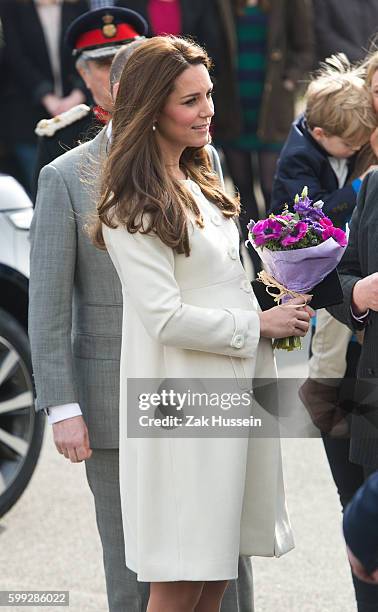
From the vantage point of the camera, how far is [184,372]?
3.41 m

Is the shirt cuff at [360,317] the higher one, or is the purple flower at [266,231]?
the purple flower at [266,231]

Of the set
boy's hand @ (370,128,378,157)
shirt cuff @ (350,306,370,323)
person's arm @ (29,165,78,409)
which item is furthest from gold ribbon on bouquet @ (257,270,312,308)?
boy's hand @ (370,128,378,157)

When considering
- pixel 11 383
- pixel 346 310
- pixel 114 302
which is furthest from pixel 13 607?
pixel 346 310

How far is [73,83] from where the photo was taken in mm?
9883

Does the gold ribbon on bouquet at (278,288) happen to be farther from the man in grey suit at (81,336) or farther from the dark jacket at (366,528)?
the dark jacket at (366,528)

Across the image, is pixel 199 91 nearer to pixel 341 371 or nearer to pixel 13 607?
pixel 341 371

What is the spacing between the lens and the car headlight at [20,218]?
5.61 m

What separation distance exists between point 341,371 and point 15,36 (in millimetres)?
6418

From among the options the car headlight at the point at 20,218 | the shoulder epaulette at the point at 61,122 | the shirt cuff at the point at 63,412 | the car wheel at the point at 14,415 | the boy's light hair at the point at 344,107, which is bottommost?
the car wheel at the point at 14,415

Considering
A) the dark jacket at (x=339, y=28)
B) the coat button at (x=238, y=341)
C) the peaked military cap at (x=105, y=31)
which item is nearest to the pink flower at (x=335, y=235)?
the coat button at (x=238, y=341)

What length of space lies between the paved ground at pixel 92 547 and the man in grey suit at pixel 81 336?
968 millimetres

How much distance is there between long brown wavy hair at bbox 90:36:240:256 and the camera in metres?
3.33

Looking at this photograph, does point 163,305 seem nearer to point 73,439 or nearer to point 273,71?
point 73,439

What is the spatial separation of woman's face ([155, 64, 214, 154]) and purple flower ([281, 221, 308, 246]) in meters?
0.35
